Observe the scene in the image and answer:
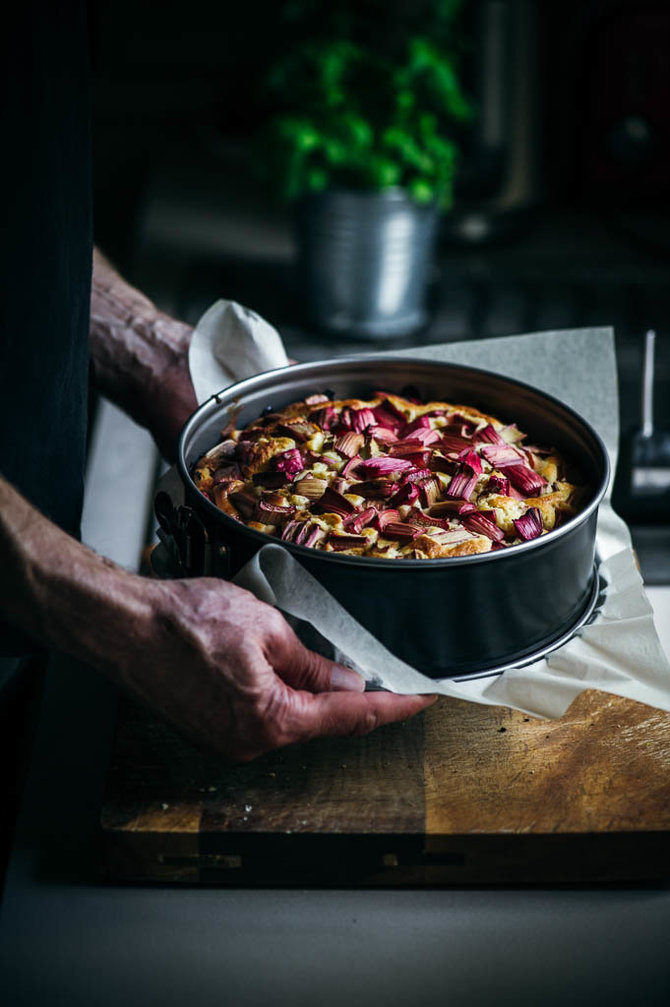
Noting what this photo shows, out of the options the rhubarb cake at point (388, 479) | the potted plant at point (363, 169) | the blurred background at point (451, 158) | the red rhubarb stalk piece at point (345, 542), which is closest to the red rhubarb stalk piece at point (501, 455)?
the rhubarb cake at point (388, 479)

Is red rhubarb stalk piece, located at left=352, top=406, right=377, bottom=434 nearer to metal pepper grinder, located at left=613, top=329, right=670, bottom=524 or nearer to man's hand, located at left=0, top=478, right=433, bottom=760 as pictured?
man's hand, located at left=0, top=478, right=433, bottom=760

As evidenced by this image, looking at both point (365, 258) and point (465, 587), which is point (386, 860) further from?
point (365, 258)

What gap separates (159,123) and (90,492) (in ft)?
6.94

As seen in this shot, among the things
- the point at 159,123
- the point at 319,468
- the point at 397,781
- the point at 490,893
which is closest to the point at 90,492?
the point at 319,468

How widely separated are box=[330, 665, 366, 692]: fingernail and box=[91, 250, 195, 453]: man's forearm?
528 mm

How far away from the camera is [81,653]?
885 millimetres

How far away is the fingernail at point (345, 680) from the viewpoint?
91 cm

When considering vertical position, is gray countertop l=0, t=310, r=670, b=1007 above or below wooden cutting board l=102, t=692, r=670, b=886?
below

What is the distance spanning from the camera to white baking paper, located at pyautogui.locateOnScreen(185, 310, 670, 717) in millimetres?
884

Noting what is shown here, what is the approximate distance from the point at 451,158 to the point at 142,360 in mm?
1056

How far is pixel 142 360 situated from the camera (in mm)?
1334

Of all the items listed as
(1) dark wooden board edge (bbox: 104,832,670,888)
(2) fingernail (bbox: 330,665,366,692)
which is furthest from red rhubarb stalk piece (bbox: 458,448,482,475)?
(1) dark wooden board edge (bbox: 104,832,670,888)

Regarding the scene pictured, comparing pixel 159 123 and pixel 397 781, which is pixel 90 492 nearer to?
pixel 397 781

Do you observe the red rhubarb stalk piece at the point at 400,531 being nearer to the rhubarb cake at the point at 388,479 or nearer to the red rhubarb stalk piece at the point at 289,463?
the rhubarb cake at the point at 388,479
